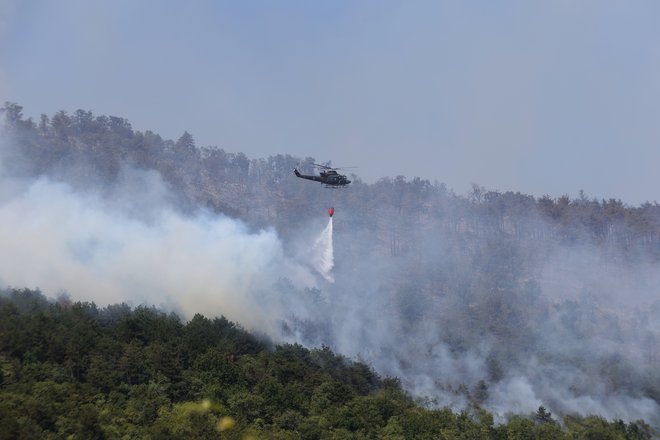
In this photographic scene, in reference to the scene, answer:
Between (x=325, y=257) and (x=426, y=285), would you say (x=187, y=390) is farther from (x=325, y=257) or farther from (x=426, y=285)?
(x=426, y=285)

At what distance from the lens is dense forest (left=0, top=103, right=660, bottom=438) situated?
7638 centimetres

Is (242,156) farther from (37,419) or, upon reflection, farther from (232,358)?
(37,419)

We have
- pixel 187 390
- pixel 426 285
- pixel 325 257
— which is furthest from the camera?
pixel 426 285

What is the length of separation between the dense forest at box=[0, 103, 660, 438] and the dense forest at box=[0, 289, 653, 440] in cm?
46

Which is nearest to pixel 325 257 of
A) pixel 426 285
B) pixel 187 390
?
pixel 426 285

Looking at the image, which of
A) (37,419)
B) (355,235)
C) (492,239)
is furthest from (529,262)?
(37,419)

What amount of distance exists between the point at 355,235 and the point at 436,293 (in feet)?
72.7

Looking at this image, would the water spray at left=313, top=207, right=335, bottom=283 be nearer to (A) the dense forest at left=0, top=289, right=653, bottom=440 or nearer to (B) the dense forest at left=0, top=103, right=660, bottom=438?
(B) the dense forest at left=0, top=103, right=660, bottom=438

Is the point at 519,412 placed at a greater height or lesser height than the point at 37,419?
lesser

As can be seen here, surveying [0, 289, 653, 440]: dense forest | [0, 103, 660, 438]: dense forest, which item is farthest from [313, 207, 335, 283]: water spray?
[0, 289, 653, 440]: dense forest

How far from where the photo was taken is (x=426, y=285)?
4862 inches

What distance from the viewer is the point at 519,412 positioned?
248ft

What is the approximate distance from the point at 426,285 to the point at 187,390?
210 ft

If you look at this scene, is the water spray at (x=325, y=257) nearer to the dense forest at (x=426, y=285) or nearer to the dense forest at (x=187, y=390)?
the dense forest at (x=426, y=285)
